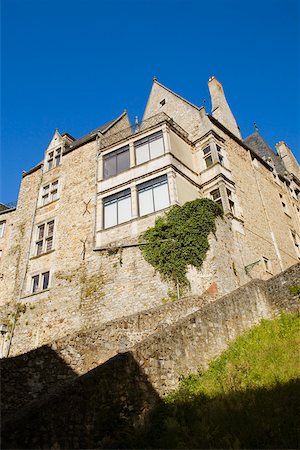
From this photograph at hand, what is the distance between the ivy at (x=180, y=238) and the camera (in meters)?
17.2

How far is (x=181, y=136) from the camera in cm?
2280

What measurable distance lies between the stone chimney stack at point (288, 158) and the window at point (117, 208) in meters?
22.7

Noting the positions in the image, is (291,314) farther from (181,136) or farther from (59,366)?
(181,136)

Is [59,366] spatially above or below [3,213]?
below

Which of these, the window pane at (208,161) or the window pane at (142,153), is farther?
the window pane at (208,161)

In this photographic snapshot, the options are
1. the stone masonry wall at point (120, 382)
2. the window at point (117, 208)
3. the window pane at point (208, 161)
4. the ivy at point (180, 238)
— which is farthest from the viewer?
the window pane at point (208, 161)

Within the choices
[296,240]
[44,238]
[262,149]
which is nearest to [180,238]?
[44,238]

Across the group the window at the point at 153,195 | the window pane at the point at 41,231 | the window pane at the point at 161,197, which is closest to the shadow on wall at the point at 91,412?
the window pane at the point at 161,197

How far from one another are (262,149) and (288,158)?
3513mm

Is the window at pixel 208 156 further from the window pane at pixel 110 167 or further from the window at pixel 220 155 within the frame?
the window pane at pixel 110 167

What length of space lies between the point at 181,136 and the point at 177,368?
16.4 meters

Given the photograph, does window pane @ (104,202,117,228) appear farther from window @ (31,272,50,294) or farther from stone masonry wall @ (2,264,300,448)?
stone masonry wall @ (2,264,300,448)

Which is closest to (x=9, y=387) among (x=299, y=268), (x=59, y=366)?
(x=59, y=366)

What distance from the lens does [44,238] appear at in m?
22.9
